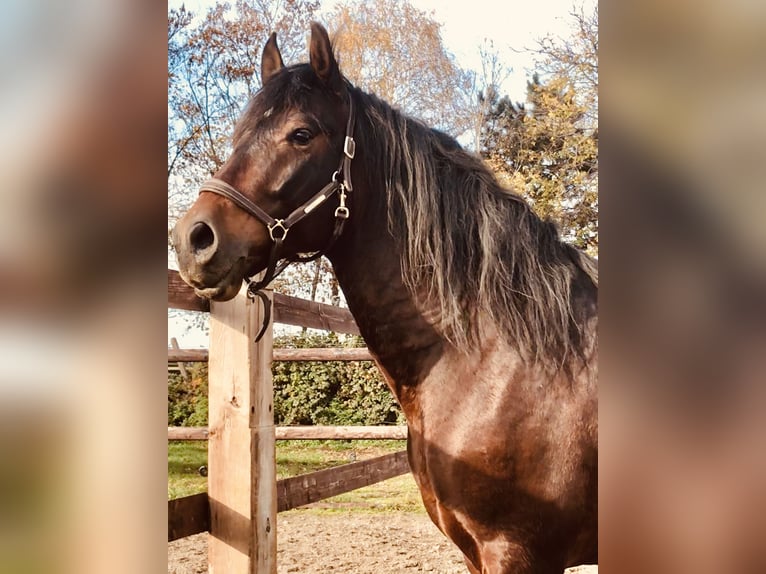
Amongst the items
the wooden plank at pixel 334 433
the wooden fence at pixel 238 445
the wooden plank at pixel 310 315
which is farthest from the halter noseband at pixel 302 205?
the wooden plank at pixel 334 433

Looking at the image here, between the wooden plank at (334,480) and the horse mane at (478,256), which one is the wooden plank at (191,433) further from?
the horse mane at (478,256)

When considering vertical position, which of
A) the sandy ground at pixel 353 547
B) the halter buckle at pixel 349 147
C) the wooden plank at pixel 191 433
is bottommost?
the sandy ground at pixel 353 547

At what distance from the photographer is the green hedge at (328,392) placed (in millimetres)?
2758

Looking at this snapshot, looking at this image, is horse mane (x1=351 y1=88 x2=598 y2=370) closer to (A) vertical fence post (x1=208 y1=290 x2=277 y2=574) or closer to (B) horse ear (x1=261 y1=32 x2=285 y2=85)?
(B) horse ear (x1=261 y1=32 x2=285 y2=85)

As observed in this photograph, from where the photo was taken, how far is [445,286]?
1.03 m

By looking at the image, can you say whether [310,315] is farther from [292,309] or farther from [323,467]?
[323,467]

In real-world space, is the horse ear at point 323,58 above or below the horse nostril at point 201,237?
→ above

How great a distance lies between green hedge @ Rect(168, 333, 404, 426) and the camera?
2.76m

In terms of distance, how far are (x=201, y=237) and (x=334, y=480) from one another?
1043mm

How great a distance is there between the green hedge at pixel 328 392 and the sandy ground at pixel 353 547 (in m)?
0.46
